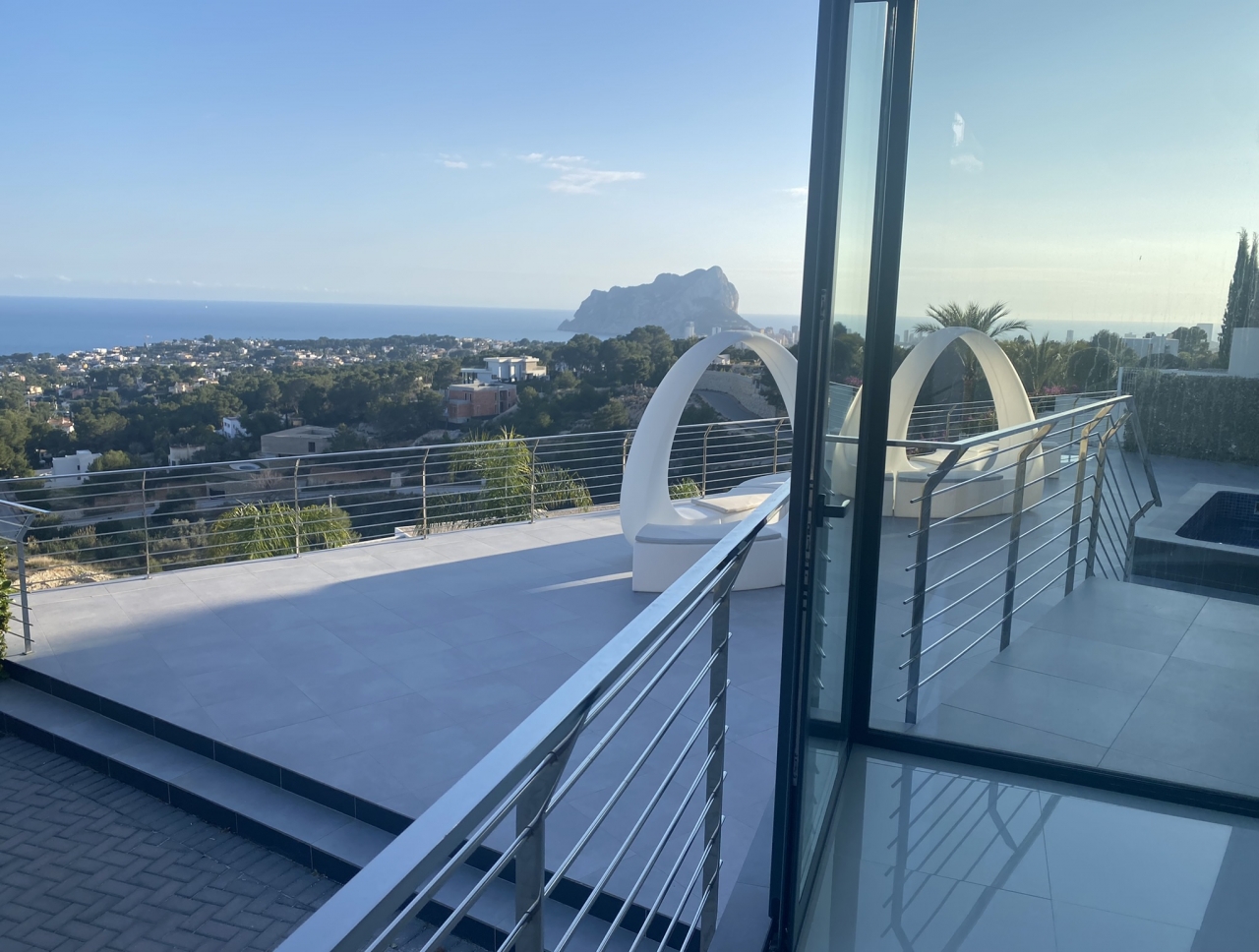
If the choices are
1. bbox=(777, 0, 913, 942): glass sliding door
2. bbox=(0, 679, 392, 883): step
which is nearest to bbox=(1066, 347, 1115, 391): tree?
bbox=(777, 0, 913, 942): glass sliding door

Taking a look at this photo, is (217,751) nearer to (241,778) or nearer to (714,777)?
(241,778)

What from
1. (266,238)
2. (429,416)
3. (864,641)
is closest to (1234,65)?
(864,641)

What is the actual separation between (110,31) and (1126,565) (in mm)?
23583

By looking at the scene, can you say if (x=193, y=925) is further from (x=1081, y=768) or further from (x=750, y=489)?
(x=750, y=489)

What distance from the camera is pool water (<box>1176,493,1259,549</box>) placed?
2.16 metres

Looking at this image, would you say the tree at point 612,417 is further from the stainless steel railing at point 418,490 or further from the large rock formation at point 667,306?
the stainless steel railing at point 418,490

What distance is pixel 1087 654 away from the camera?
94.1 inches

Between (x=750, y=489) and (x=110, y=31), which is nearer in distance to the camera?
(x=750, y=489)

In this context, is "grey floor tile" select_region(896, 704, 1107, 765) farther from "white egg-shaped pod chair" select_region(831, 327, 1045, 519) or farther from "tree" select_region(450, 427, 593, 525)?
"tree" select_region(450, 427, 593, 525)

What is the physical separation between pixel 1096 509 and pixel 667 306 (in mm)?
20501

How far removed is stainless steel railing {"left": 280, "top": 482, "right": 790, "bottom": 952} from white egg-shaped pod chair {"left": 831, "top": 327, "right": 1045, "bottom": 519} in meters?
0.79

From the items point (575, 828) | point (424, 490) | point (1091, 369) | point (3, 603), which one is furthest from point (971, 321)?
point (424, 490)

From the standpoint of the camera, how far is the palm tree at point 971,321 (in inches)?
88.0

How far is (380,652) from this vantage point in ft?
13.7
